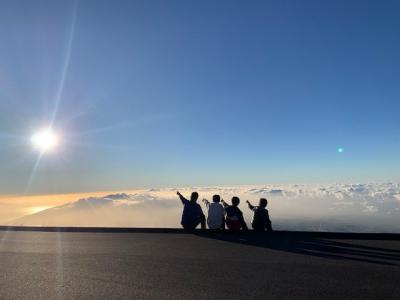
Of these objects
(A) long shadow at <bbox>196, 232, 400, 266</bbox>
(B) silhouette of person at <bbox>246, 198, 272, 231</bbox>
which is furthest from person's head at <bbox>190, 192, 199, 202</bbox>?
(B) silhouette of person at <bbox>246, 198, 272, 231</bbox>

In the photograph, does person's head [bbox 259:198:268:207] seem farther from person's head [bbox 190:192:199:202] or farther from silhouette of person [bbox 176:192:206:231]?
person's head [bbox 190:192:199:202]

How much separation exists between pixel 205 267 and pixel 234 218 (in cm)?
661

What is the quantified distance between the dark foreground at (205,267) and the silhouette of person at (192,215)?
7.93 ft

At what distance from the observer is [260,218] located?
1441 cm

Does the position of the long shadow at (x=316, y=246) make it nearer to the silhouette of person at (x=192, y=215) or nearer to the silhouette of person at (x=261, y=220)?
the silhouette of person at (x=261, y=220)

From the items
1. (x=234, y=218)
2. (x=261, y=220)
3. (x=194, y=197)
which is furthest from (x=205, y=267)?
(x=194, y=197)

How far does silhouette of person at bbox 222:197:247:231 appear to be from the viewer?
14.7m

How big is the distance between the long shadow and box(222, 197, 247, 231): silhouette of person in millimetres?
735

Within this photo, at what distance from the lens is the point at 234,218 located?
14828 mm

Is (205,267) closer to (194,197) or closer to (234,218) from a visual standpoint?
(234,218)

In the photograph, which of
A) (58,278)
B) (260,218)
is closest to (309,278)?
(58,278)

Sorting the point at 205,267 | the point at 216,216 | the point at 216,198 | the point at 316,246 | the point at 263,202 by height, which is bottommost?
the point at 205,267

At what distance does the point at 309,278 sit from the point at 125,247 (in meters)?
5.60

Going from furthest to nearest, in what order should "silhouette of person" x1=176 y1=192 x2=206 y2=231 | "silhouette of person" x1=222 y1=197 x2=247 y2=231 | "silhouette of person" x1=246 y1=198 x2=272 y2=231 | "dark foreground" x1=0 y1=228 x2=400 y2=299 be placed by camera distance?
1. "silhouette of person" x1=176 y1=192 x2=206 y2=231
2. "silhouette of person" x1=222 y1=197 x2=247 y2=231
3. "silhouette of person" x1=246 y1=198 x2=272 y2=231
4. "dark foreground" x1=0 y1=228 x2=400 y2=299
